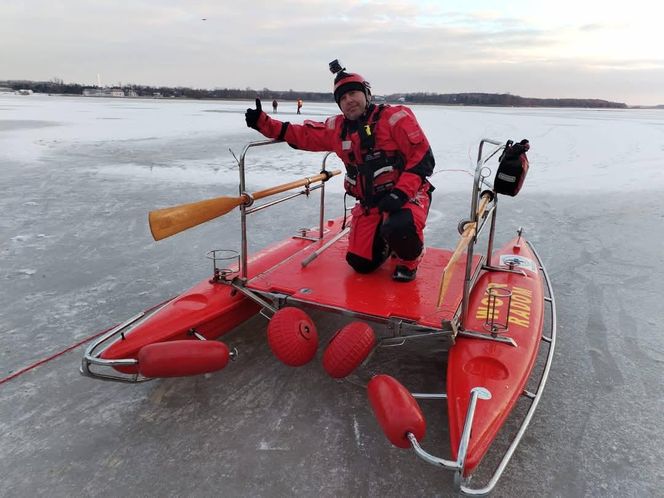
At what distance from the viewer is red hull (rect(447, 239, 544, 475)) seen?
1783 millimetres

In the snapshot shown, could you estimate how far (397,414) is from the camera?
171cm

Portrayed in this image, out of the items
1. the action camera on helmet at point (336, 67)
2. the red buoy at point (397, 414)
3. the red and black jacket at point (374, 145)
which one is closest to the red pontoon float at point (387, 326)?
the red buoy at point (397, 414)

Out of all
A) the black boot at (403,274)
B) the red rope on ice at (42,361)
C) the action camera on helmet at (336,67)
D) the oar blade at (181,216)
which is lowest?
the red rope on ice at (42,361)

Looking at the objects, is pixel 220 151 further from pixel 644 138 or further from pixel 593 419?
pixel 644 138

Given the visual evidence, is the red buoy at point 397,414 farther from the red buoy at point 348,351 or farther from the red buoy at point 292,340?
the red buoy at point 292,340

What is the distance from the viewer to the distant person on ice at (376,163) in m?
2.82

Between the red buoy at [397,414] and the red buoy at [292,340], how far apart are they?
0.53 m

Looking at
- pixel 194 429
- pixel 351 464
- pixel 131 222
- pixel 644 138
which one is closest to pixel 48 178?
pixel 131 222

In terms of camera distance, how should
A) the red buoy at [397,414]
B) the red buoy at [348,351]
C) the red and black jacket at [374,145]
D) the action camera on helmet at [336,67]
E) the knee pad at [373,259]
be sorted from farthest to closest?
the knee pad at [373,259] → the action camera on helmet at [336,67] → the red and black jacket at [374,145] → the red buoy at [348,351] → the red buoy at [397,414]

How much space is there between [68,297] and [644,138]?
14.5m

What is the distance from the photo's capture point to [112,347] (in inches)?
90.9

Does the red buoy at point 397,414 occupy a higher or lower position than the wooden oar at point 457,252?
lower

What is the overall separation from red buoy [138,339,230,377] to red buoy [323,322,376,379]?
18.7 inches

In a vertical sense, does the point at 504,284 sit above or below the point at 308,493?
above
